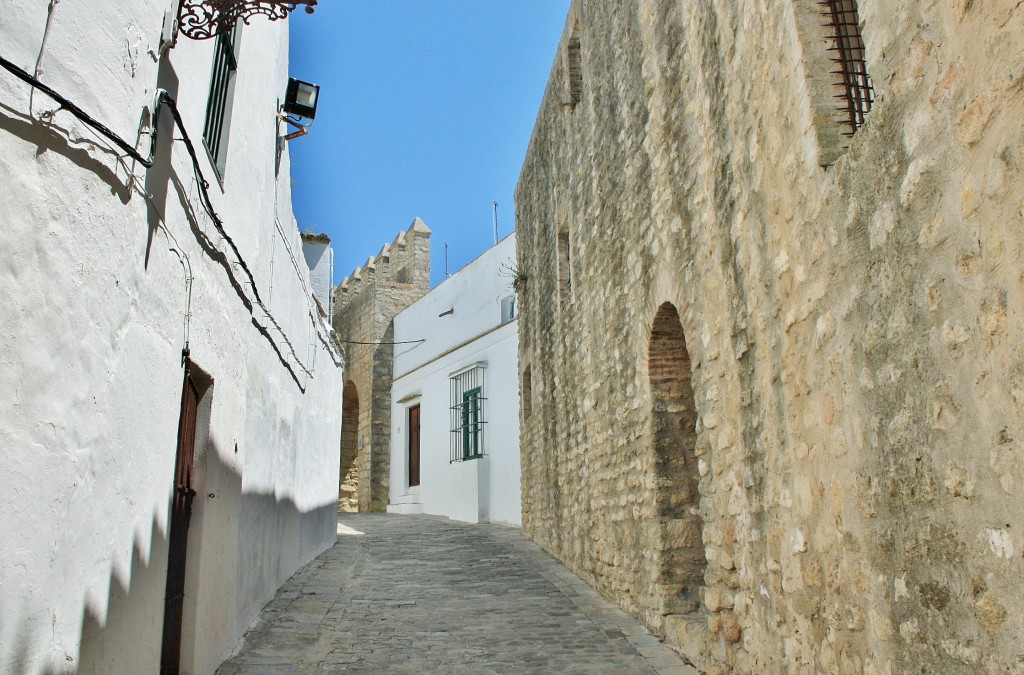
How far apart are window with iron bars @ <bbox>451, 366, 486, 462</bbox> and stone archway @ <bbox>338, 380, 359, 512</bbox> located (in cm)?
541

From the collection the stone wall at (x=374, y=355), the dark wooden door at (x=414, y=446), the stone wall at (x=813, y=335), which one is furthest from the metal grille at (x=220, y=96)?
the stone wall at (x=374, y=355)

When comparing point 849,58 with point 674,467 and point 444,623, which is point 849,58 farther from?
point 444,623

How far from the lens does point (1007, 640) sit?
6.82 feet

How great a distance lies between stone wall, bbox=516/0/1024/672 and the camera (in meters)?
2.20

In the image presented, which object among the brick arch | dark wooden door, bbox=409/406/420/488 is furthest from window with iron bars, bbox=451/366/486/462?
the brick arch

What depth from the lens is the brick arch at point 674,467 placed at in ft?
18.1

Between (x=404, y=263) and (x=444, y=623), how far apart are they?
1696cm

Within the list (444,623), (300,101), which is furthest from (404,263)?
(444,623)

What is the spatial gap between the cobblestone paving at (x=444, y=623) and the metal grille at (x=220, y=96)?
10.00 feet

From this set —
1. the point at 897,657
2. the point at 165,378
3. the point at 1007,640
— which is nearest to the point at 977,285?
the point at 1007,640

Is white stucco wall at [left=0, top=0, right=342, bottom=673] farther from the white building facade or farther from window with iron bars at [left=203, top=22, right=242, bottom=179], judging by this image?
the white building facade

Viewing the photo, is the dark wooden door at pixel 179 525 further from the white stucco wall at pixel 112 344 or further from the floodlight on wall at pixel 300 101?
the floodlight on wall at pixel 300 101

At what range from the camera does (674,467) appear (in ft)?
18.8

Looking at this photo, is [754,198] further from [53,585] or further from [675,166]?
[53,585]
